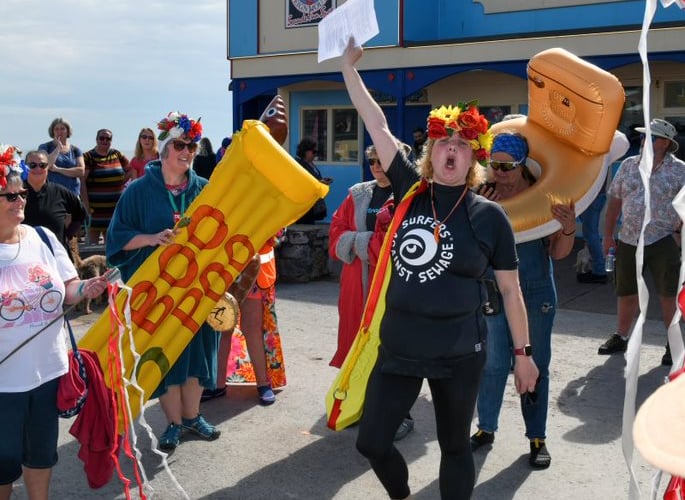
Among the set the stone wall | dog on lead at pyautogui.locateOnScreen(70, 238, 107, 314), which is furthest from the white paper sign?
the stone wall

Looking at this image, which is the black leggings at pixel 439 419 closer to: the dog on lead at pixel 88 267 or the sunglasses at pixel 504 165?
the sunglasses at pixel 504 165

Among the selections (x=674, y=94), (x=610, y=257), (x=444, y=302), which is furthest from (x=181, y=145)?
(x=674, y=94)

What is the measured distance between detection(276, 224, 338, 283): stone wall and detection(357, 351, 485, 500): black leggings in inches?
264

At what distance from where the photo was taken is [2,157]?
3639 mm

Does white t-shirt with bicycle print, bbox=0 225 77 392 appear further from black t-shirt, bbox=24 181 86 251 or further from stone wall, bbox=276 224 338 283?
stone wall, bbox=276 224 338 283

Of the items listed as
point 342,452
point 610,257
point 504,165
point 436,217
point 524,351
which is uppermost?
point 504,165

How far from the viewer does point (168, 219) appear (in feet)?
15.6

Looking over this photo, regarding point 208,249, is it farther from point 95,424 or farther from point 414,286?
point 414,286

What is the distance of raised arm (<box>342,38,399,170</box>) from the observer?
372 centimetres

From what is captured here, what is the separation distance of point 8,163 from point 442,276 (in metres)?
1.93

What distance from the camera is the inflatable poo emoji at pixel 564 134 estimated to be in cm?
445

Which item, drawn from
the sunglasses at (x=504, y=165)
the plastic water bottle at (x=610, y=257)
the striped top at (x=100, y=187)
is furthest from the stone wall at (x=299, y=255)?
the sunglasses at (x=504, y=165)

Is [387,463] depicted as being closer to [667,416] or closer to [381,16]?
[667,416]

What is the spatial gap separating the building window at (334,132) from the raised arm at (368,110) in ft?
43.1
